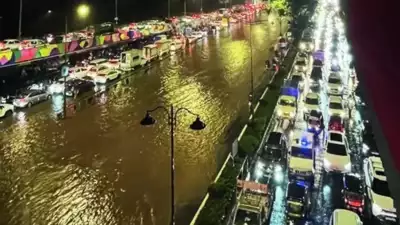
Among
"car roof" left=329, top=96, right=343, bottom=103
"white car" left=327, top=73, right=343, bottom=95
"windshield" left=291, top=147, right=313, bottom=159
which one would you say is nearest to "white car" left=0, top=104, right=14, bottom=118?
"windshield" left=291, top=147, right=313, bottom=159

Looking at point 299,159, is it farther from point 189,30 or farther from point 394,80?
point 189,30

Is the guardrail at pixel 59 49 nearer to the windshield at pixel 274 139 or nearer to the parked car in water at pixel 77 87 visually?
the parked car in water at pixel 77 87

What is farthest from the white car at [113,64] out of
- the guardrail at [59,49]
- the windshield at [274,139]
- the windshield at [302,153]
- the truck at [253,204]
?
the truck at [253,204]

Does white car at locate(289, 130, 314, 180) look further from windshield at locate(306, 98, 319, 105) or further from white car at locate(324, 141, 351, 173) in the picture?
windshield at locate(306, 98, 319, 105)

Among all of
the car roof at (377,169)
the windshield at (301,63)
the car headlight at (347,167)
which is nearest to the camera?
the car roof at (377,169)

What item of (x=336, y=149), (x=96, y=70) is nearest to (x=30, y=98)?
(x=96, y=70)

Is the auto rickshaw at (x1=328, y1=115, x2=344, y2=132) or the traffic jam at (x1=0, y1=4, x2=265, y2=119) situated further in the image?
the traffic jam at (x1=0, y1=4, x2=265, y2=119)

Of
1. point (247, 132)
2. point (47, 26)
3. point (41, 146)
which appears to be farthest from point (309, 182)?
point (47, 26)
